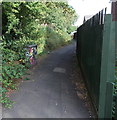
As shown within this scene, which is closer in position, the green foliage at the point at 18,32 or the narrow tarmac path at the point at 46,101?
the narrow tarmac path at the point at 46,101

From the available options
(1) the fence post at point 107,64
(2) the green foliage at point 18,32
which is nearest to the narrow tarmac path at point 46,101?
(2) the green foliage at point 18,32

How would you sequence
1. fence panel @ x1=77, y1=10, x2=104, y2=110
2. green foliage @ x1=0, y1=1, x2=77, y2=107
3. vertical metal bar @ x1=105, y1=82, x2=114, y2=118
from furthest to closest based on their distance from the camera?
green foliage @ x1=0, y1=1, x2=77, y2=107 < fence panel @ x1=77, y1=10, x2=104, y2=110 < vertical metal bar @ x1=105, y1=82, x2=114, y2=118

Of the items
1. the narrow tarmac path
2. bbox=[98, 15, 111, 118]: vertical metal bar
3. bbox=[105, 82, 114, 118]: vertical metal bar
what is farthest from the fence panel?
the narrow tarmac path

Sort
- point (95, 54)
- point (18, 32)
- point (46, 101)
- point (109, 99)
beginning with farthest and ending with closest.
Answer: point (18, 32)
point (46, 101)
point (95, 54)
point (109, 99)

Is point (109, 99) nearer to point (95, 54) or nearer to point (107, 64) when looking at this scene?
point (107, 64)

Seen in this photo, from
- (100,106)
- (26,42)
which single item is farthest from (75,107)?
(26,42)

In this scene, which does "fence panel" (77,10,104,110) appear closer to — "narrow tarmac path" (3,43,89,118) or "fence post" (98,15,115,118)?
"fence post" (98,15,115,118)

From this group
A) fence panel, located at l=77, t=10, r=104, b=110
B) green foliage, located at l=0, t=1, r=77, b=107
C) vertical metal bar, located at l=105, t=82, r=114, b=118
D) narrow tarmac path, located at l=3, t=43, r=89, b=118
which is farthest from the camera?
green foliage, located at l=0, t=1, r=77, b=107

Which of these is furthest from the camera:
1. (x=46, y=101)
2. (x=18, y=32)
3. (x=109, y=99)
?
(x=18, y=32)

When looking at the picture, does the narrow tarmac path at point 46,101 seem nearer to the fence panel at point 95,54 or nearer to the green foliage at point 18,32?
the fence panel at point 95,54

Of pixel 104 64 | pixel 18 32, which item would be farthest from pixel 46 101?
pixel 18 32

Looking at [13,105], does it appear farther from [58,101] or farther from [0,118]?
[58,101]

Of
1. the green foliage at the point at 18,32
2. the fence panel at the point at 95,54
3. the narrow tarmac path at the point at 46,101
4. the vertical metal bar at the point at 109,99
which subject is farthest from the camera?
the green foliage at the point at 18,32

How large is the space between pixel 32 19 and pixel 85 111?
703 centimetres
